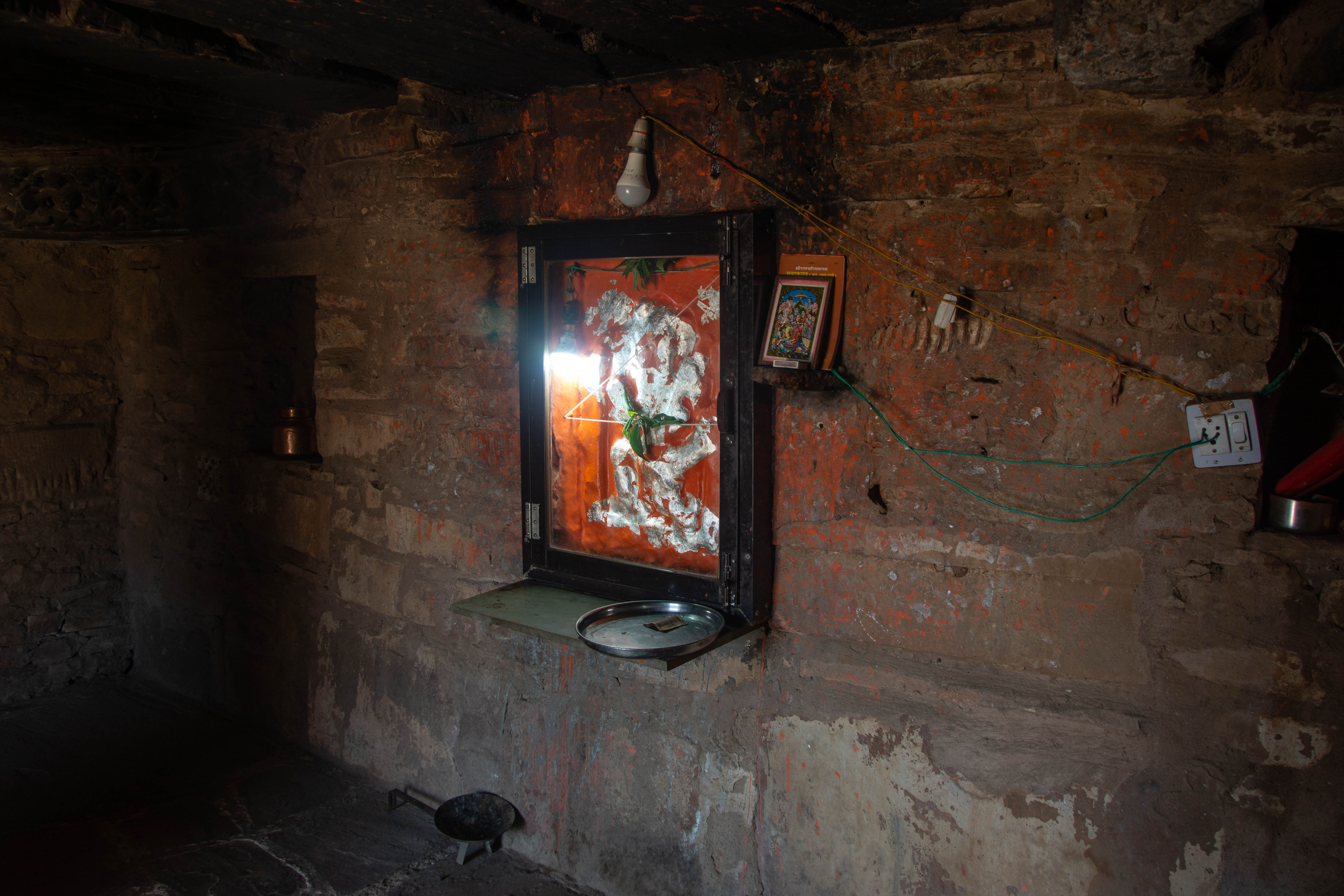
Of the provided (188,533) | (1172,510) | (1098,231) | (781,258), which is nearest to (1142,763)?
(1172,510)

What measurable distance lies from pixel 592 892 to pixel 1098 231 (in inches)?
90.8

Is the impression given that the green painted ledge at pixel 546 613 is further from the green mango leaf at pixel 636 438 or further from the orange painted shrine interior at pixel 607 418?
the green mango leaf at pixel 636 438

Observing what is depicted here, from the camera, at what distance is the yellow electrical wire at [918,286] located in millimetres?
1774

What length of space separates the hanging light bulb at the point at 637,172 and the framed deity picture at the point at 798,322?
1.55 ft

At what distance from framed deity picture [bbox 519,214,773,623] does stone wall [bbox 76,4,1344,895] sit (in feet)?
0.35

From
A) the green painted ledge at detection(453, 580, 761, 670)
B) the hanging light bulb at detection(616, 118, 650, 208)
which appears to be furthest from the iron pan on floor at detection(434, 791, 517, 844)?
the hanging light bulb at detection(616, 118, 650, 208)

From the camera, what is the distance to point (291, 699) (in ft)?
11.6

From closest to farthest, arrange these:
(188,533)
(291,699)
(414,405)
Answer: (414,405)
(291,699)
(188,533)

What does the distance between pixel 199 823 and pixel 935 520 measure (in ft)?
8.85

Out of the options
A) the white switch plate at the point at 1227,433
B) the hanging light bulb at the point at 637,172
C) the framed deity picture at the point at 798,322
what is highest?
the hanging light bulb at the point at 637,172

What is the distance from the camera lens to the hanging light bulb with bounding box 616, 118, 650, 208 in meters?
2.27

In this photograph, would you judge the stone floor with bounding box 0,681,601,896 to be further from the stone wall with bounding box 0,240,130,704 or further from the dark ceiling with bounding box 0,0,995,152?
the dark ceiling with bounding box 0,0,995,152

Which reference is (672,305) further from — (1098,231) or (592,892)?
(592,892)

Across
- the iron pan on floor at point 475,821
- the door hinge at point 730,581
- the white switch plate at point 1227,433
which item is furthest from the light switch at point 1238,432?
the iron pan on floor at point 475,821
